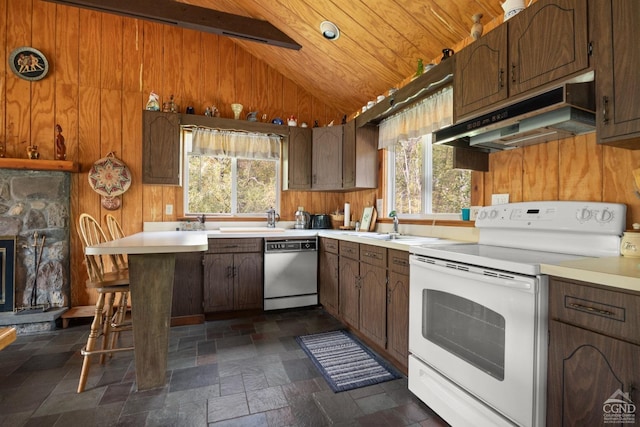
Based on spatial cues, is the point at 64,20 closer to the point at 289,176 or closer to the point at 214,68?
the point at 214,68

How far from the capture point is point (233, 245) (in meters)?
3.18

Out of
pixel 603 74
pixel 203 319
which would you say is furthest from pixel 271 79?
pixel 603 74

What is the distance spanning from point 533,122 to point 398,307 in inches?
51.9

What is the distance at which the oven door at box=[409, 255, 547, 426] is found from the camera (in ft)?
3.83

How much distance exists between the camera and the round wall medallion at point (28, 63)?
312 centimetres

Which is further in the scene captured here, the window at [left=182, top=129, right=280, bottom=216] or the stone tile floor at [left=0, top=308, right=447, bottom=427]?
the window at [left=182, top=129, right=280, bottom=216]

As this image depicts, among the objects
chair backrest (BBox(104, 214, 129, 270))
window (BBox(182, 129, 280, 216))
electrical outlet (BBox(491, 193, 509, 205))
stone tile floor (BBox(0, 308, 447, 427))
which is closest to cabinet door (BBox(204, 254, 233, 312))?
stone tile floor (BBox(0, 308, 447, 427))

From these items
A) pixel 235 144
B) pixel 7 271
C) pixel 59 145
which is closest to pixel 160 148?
pixel 235 144

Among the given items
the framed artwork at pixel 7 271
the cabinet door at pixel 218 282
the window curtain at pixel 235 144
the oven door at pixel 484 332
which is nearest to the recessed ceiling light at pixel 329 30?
the window curtain at pixel 235 144

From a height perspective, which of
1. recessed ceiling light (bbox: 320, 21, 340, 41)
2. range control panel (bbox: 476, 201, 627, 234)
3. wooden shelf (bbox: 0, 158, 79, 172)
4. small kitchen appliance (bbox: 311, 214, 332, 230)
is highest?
recessed ceiling light (bbox: 320, 21, 340, 41)

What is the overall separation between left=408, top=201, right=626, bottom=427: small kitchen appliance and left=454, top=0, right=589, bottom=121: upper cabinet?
63 cm

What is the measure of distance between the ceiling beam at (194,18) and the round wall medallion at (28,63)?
0.79m

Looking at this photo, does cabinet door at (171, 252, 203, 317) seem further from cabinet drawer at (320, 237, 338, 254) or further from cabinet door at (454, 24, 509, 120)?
cabinet door at (454, 24, 509, 120)

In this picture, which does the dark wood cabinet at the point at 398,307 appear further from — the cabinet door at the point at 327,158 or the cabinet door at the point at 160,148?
the cabinet door at the point at 160,148
